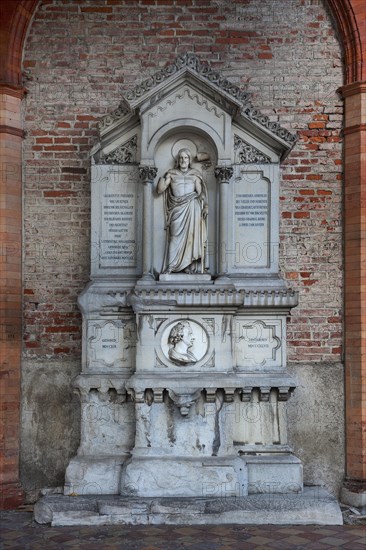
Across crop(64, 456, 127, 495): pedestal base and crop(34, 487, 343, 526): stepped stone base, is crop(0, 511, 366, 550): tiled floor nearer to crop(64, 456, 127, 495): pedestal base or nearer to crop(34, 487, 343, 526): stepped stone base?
crop(34, 487, 343, 526): stepped stone base

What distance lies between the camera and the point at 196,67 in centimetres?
696

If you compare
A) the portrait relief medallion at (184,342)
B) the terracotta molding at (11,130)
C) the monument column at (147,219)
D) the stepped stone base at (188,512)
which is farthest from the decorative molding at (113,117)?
the stepped stone base at (188,512)

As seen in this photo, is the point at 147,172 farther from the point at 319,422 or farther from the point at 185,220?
the point at 319,422

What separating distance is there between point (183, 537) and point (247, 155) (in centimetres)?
387

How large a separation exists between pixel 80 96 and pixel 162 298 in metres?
2.72

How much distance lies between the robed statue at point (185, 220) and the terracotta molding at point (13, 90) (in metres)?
2.03

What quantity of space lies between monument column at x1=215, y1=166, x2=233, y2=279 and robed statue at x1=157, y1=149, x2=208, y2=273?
171 mm

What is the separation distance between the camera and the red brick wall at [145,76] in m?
7.61

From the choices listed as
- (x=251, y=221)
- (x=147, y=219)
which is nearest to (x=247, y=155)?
(x=251, y=221)

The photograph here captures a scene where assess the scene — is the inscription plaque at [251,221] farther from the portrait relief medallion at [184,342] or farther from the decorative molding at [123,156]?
the decorative molding at [123,156]

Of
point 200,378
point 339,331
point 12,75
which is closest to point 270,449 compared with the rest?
point 200,378

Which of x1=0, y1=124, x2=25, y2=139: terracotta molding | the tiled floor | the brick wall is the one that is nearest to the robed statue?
the brick wall

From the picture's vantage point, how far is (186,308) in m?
6.75

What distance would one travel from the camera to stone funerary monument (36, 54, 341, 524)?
659 cm
